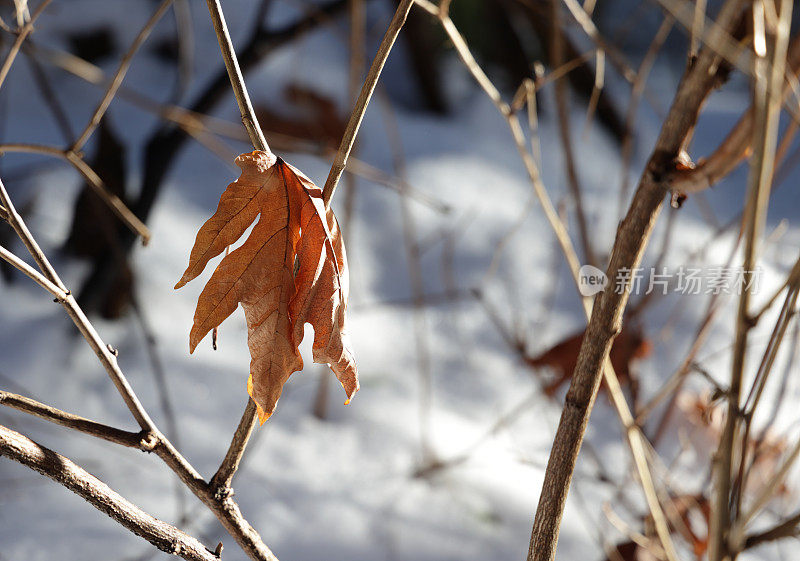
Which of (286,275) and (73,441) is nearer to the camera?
(286,275)

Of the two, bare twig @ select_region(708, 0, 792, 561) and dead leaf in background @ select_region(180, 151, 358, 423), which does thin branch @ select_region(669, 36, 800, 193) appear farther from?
dead leaf in background @ select_region(180, 151, 358, 423)

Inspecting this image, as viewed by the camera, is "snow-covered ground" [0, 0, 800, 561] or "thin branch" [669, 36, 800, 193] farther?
"snow-covered ground" [0, 0, 800, 561]

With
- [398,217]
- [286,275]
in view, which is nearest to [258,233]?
[286,275]

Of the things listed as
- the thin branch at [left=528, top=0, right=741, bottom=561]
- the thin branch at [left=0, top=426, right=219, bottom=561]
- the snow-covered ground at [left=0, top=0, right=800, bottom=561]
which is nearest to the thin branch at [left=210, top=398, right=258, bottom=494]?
the thin branch at [left=0, top=426, right=219, bottom=561]

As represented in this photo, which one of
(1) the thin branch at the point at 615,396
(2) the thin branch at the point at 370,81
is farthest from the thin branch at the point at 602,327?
(2) the thin branch at the point at 370,81

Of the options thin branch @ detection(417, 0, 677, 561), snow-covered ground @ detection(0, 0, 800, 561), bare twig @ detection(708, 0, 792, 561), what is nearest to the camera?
bare twig @ detection(708, 0, 792, 561)

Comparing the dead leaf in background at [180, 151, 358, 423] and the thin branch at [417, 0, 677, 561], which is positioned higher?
the thin branch at [417, 0, 677, 561]

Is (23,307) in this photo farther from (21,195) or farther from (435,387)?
(435,387)
